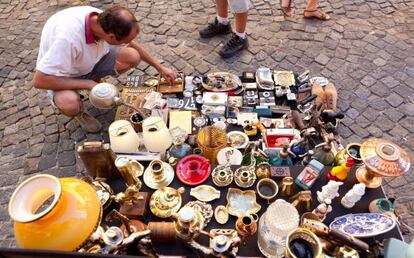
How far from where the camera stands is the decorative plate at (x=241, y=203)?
269 cm

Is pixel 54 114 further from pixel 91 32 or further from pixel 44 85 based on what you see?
pixel 91 32

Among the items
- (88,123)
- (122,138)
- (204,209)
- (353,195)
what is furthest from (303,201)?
(88,123)

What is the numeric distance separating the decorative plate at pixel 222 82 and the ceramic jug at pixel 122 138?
56.3 inches

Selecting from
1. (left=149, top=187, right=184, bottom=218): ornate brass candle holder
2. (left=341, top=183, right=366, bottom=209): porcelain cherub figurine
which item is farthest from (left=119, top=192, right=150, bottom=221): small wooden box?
(left=341, top=183, right=366, bottom=209): porcelain cherub figurine

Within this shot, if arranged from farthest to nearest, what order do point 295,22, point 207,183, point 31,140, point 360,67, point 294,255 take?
point 295,22, point 360,67, point 31,140, point 207,183, point 294,255

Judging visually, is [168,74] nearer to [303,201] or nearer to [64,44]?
[64,44]

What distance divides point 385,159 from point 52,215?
7.08 feet

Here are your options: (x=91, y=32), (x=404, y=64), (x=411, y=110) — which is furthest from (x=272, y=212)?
(x=404, y=64)

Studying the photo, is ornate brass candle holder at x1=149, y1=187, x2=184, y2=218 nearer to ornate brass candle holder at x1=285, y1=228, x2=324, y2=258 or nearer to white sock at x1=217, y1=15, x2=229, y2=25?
ornate brass candle holder at x1=285, y1=228, x2=324, y2=258

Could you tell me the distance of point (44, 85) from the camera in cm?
370

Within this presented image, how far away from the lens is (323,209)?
8.09 ft

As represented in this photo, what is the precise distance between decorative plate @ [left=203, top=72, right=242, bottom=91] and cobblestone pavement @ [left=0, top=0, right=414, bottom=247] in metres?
0.70

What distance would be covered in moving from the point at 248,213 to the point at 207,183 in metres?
0.45

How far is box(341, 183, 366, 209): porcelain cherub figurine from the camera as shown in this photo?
252 centimetres
